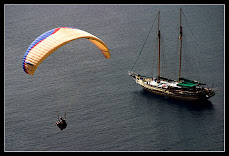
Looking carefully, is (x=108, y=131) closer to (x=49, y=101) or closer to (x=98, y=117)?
(x=98, y=117)

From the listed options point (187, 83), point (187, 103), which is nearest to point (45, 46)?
point (187, 83)

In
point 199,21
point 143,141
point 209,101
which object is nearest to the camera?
point 143,141

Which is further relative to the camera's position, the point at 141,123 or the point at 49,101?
the point at 49,101

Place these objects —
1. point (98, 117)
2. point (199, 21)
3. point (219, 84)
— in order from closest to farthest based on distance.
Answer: point (98, 117), point (219, 84), point (199, 21)

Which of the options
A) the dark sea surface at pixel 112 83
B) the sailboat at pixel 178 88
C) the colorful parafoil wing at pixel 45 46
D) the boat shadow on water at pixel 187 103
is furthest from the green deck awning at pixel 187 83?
the colorful parafoil wing at pixel 45 46

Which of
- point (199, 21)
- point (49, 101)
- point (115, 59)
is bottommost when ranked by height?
point (49, 101)

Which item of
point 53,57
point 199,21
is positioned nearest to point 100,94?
point 53,57

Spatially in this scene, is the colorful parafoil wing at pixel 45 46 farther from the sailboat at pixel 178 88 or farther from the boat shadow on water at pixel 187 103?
the boat shadow on water at pixel 187 103

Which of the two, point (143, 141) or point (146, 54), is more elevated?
point (146, 54)

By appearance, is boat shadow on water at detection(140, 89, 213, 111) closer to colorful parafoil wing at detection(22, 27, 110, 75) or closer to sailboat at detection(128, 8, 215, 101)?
sailboat at detection(128, 8, 215, 101)
